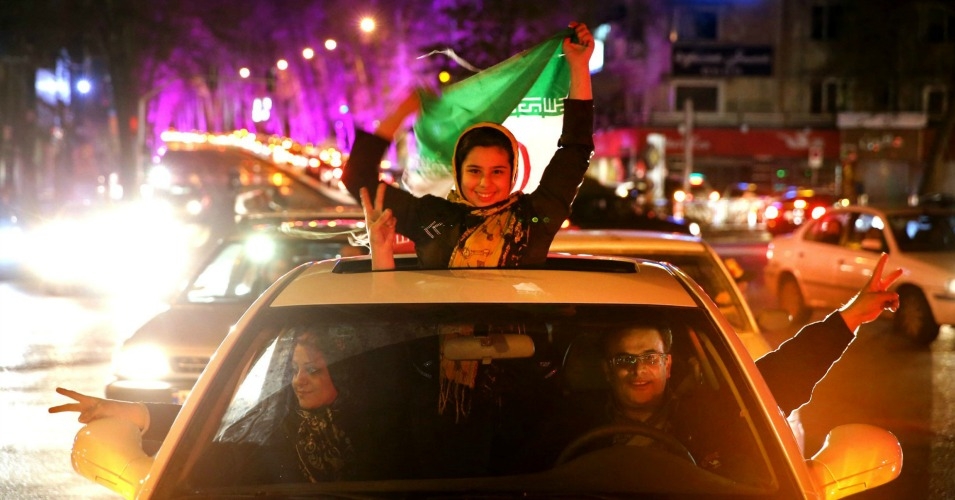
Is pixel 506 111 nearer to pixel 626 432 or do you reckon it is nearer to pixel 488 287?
pixel 488 287

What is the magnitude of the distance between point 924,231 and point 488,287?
1243cm

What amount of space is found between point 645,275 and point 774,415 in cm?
66

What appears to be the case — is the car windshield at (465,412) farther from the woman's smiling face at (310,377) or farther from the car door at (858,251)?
the car door at (858,251)

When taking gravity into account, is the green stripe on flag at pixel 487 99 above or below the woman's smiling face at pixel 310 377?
above

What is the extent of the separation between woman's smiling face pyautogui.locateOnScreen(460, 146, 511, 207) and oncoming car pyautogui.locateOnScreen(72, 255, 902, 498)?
36cm

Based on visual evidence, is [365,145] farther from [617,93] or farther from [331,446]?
[617,93]

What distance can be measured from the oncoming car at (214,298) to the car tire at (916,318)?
6.57 metres

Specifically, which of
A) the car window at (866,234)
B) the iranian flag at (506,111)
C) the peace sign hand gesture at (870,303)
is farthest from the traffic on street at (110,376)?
the peace sign hand gesture at (870,303)

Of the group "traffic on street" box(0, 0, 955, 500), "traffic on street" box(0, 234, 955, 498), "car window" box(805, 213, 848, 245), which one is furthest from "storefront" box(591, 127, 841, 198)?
"car window" box(805, 213, 848, 245)

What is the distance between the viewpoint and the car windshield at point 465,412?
133 inches

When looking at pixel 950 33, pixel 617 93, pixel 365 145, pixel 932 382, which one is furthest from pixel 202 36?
pixel 365 145

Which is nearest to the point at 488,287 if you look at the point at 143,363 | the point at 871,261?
the point at 143,363

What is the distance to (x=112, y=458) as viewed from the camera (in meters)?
3.47

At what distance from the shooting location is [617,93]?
195 feet
